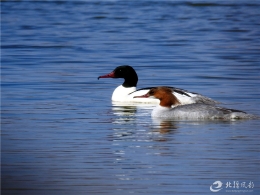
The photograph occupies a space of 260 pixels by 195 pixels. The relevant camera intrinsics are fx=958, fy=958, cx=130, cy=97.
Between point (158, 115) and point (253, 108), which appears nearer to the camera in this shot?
point (158, 115)

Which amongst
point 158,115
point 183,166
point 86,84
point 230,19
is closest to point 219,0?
point 230,19

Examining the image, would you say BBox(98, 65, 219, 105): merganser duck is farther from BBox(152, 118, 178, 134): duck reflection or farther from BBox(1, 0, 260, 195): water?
BBox(152, 118, 178, 134): duck reflection

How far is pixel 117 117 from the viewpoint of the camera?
12391mm

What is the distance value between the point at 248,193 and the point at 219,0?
43282mm

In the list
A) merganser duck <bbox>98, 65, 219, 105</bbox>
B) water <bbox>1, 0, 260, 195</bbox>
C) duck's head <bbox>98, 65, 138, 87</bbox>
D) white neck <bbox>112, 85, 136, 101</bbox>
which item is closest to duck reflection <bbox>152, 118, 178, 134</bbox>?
water <bbox>1, 0, 260, 195</bbox>

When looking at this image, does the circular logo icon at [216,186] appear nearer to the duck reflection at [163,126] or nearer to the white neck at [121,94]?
the duck reflection at [163,126]

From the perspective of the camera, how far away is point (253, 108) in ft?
42.7

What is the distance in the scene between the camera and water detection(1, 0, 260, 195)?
847 centimetres

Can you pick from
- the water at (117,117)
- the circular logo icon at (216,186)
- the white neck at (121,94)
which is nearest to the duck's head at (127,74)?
the white neck at (121,94)

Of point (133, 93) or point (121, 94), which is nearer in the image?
point (133, 93)

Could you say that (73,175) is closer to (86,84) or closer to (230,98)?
(230,98)

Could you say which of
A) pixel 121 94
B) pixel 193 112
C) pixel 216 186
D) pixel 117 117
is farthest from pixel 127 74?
pixel 216 186

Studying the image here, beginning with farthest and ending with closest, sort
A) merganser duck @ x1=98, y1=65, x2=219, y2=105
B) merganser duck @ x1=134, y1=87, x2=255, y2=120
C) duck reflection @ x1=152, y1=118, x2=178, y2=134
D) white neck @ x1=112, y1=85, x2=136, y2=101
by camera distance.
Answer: white neck @ x1=112, y1=85, x2=136, y2=101 → merganser duck @ x1=98, y1=65, x2=219, y2=105 → merganser duck @ x1=134, y1=87, x2=255, y2=120 → duck reflection @ x1=152, y1=118, x2=178, y2=134

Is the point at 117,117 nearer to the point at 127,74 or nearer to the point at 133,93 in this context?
the point at 133,93
